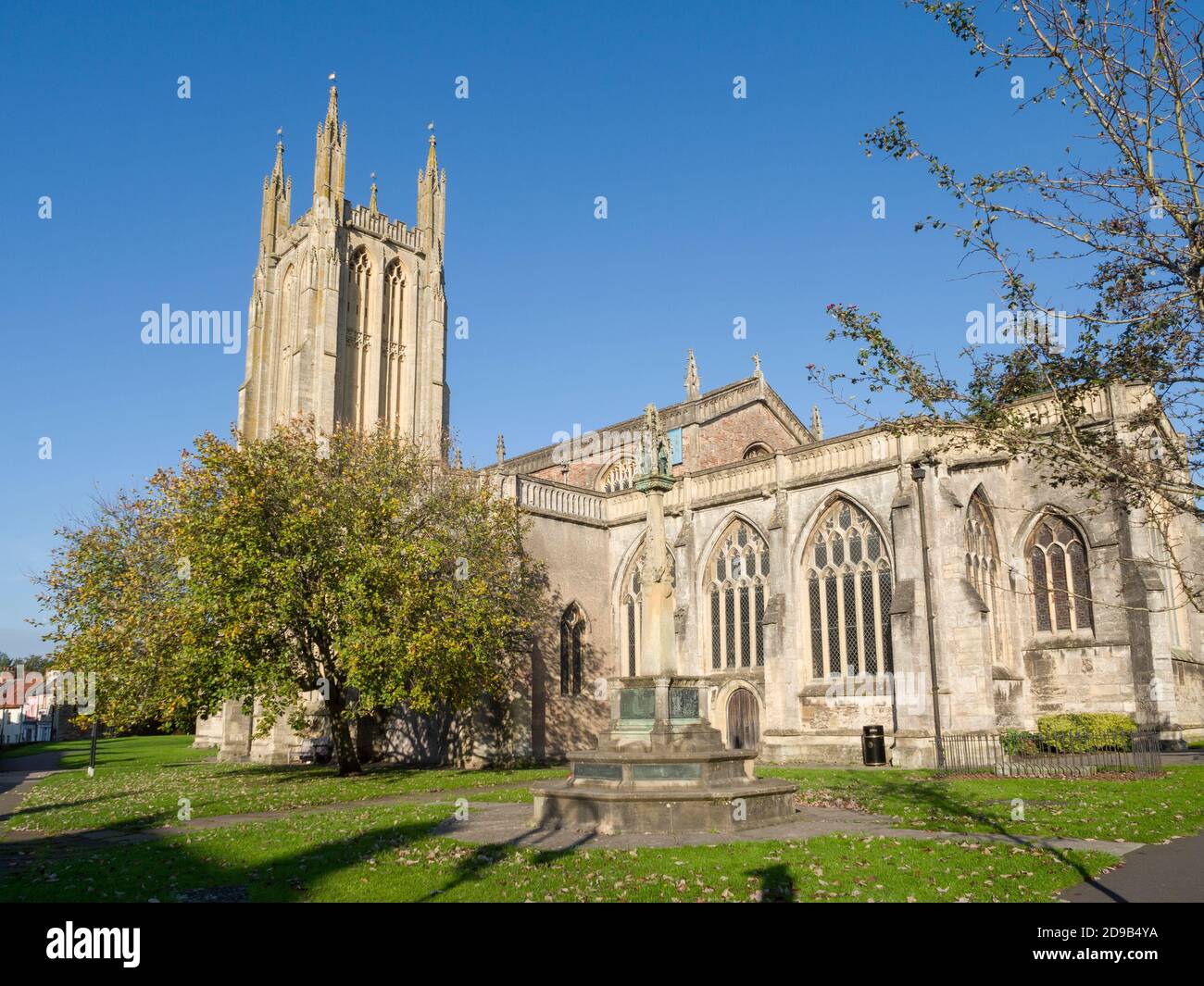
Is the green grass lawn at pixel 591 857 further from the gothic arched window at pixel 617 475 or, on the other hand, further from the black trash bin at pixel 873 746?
Result: the gothic arched window at pixel 617 475

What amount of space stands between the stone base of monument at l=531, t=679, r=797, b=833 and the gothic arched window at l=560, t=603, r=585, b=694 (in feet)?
53.7

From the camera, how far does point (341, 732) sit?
23.6 meters

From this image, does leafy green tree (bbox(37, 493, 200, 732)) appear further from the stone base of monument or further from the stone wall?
the stone wall

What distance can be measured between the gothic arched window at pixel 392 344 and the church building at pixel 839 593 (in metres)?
15.2

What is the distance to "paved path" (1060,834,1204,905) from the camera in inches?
306

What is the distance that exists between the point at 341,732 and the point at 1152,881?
19330 mm

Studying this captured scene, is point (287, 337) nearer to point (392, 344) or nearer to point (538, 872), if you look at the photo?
point (392, 344)

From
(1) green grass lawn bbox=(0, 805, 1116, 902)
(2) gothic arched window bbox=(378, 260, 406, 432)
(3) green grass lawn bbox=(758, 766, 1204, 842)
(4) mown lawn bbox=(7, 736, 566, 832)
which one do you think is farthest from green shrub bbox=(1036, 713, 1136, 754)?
(2) gothic arched window bbox=(378, 260, 406, 432)

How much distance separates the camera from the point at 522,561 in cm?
2639

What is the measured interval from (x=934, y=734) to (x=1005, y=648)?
398 centimetres

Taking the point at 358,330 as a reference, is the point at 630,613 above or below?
below

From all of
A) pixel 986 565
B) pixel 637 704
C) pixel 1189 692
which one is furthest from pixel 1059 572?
pixel 637 704

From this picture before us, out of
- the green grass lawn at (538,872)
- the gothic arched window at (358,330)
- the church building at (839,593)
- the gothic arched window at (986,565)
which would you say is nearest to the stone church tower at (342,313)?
the gothic arched window at (358,330)
